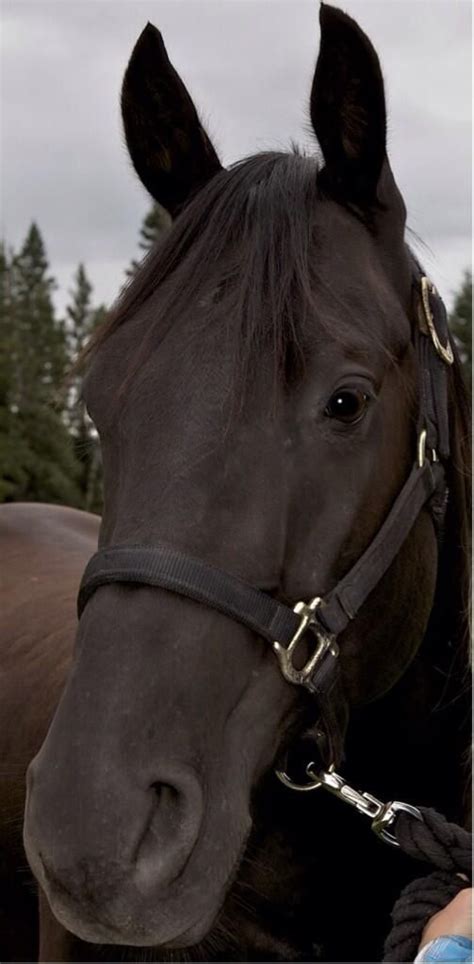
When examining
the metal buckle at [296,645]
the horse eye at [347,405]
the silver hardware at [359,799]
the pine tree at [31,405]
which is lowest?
the pine tree at [31,405]

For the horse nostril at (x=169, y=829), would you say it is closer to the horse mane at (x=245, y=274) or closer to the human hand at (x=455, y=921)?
the human hand at (x=455, y=921)

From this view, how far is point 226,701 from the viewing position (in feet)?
6.76

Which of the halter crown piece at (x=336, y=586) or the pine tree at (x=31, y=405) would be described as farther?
the pine tree at (x=31, y=405)

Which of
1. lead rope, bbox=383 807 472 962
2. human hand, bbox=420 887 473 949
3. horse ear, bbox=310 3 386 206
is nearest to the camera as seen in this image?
human hand, bbox=420 887 473 949

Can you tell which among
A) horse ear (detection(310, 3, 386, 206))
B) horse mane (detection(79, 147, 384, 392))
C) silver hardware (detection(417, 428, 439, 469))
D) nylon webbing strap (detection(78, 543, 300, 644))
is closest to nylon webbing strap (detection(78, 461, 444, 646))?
nylon webbing strap (detection(78, 543, 300, 644))

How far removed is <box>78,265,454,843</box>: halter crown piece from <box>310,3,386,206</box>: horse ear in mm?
352

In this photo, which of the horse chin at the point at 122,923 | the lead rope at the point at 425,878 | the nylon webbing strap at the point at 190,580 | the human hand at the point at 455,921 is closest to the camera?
the human hand at the point at 455,921

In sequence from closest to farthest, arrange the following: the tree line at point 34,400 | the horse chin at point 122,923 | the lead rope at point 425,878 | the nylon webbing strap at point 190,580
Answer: the horse chin at point 122,923
the nylon webbing strap at point 190,580
the lead rope at point 425,878
the tree line at point 34,400

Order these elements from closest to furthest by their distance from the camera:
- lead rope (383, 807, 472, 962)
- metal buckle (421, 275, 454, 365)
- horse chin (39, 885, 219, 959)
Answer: horse chin (39, 885, 219, 959), lead rope (383, 807, 472, 962), metal buckle (421, 275, 454, 365)

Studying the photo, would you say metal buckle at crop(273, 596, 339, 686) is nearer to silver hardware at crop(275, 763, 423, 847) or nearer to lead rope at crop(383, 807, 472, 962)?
silver hardware at crop(275, 763, 423, 847)

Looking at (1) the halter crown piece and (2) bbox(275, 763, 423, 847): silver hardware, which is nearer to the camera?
(1) the halter crown piece

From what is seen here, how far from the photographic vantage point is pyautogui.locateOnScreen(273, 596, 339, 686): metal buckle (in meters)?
2.18

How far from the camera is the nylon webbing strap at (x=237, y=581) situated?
2025 millimetres

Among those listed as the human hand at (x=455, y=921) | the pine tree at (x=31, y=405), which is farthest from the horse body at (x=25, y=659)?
the pine tree at (x=31, y=405)
